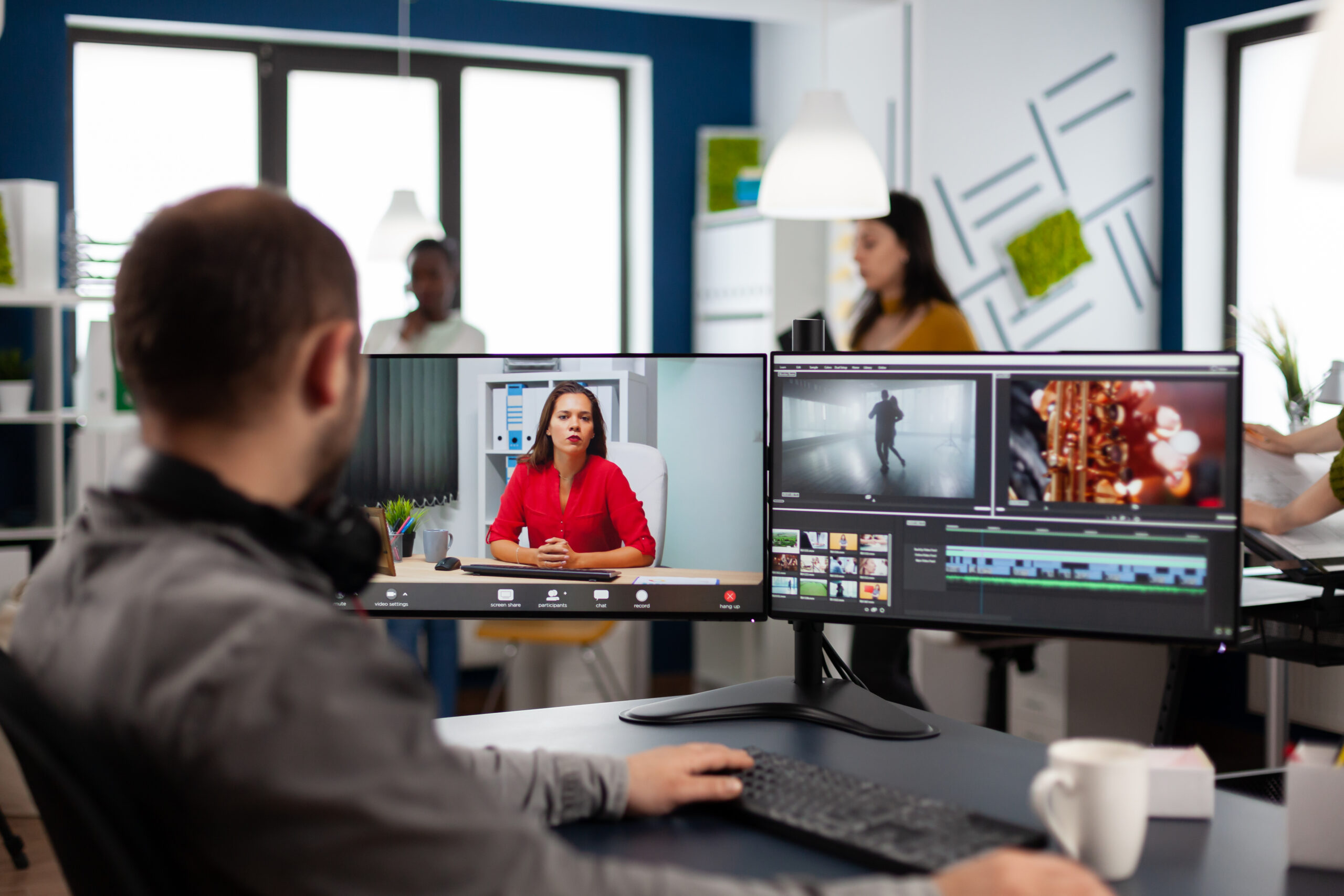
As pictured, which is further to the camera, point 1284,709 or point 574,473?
point 1284,709

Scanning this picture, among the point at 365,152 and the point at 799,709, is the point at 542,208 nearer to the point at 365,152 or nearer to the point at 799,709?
the point at 365,152

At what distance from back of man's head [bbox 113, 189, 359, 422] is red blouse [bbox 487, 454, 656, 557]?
74 cm

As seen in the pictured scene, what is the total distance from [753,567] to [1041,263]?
2.93m

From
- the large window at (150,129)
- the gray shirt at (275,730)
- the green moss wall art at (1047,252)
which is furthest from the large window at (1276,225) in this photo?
the gray shirt at (275,730)

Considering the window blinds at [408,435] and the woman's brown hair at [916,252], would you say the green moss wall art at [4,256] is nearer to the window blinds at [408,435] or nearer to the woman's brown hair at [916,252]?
the woman's brown hair at [916,252]

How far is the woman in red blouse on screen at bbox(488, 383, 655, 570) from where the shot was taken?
158cm

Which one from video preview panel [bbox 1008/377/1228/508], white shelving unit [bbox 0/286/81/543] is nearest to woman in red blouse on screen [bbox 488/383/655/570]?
video preview panel [bbox 1008/377/1228/508]

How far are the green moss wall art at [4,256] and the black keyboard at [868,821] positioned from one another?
11.0 ft

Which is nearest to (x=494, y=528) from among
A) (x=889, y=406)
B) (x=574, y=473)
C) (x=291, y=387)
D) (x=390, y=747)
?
(x=574, y=473)

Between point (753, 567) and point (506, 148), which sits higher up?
point (506, 148)

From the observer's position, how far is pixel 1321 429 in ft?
7.02

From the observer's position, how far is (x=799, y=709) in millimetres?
1582

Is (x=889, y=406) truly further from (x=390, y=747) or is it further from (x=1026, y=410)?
(x=390, y=747)

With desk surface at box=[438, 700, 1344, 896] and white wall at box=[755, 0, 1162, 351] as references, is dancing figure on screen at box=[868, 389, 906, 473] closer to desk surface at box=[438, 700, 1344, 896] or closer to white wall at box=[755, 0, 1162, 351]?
desk surface at box=[438, 700, 1344, 896]
